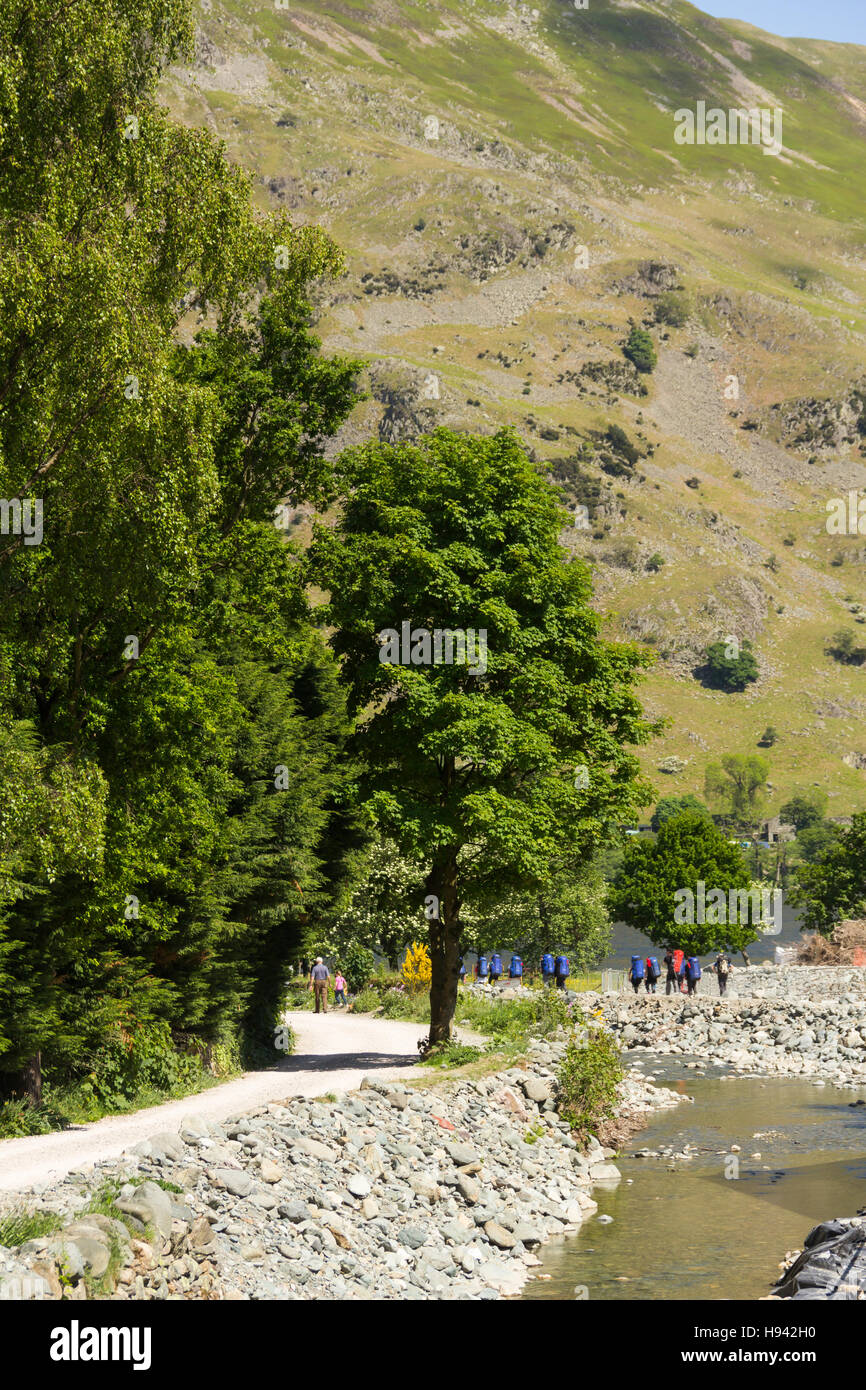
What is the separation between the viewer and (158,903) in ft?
79.9

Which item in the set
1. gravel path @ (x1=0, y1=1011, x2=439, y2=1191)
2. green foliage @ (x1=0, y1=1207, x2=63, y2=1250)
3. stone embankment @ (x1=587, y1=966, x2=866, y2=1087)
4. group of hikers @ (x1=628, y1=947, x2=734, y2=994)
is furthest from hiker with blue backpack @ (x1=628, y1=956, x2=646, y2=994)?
green foliage @ (x1=0, y1=1207, x2=63, y2=1250)

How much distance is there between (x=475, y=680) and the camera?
29.4 metres

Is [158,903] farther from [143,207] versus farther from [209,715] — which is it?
[143,207]

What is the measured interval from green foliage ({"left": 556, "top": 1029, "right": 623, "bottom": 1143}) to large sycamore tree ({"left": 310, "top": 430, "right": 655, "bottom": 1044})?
2.96 m

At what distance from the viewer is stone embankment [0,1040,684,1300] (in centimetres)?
1348

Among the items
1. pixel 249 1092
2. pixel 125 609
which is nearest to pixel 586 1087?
pixel 249 1092

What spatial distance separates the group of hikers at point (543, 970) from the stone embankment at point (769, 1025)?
256cm

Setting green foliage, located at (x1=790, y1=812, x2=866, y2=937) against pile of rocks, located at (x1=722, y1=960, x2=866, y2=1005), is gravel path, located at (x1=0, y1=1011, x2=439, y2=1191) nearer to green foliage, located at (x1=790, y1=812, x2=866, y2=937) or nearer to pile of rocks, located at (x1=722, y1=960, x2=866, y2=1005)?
pile of rocks, located at (x1=722, y1=960, x2=866, y2=1005)

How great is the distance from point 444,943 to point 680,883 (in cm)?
4713

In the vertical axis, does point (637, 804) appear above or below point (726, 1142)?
above

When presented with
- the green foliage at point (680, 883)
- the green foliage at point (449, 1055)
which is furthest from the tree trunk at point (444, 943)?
the green foliage at point (680, 883)
